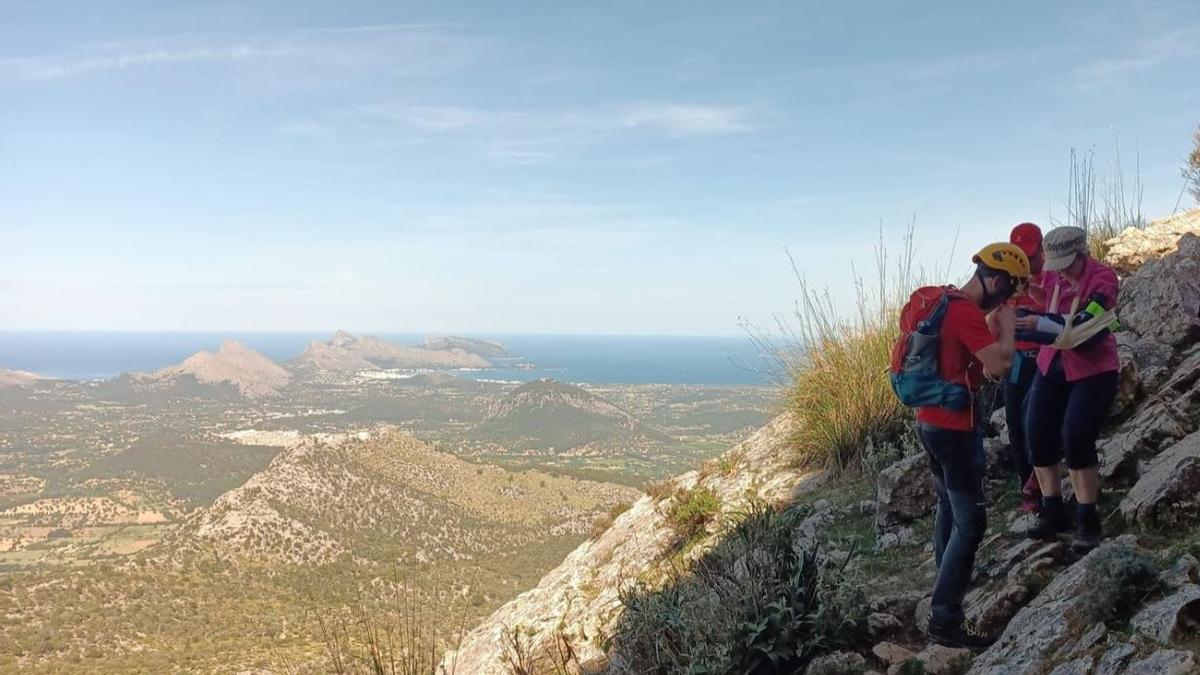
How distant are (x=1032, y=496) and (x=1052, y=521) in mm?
422

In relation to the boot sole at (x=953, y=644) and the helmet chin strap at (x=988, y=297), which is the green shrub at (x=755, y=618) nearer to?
the boot sole at (x=953, y=644)

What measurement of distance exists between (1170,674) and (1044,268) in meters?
2.27

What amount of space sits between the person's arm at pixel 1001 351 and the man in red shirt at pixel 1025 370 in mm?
660

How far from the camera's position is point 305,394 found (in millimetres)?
182750

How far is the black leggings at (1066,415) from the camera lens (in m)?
3.53

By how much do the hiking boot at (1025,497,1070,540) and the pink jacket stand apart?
0.74m

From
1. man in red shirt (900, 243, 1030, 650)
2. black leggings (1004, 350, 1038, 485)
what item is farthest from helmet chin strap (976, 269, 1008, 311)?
black leggings (1004, 350, 1038, 485)

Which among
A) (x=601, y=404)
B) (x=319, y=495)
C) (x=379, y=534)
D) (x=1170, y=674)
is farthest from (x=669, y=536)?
(x=601, y=404)

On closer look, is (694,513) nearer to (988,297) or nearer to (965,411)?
(965,411)

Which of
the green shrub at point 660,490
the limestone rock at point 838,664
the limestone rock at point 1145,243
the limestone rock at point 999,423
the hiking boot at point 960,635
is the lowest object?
the green shrub at point 660,490

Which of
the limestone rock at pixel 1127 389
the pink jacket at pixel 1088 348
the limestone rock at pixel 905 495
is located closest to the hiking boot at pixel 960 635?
the pink jacket at pixel 1088 348

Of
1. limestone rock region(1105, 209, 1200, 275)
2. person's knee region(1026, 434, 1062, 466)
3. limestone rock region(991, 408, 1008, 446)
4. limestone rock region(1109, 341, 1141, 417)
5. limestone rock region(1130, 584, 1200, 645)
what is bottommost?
limestone rock region(1130, 584, 1200, 645)

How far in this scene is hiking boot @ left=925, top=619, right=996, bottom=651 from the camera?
10.7 feet

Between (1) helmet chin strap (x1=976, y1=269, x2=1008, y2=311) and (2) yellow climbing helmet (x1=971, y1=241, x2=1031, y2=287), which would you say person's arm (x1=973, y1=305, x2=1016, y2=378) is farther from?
(2) yellow climbing helmet (x1=971, y1=241, x2=1031, y2=287)
